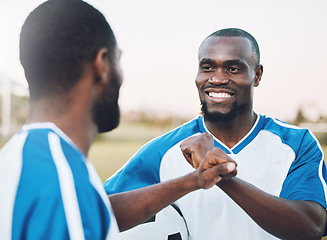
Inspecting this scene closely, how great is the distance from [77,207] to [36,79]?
53 cm

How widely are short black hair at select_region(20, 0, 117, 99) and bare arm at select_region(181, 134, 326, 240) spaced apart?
76 centimetres

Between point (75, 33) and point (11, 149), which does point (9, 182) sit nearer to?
point (11, 149)

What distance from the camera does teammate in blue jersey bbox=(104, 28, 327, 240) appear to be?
7.93ft

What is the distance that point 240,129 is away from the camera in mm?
2689

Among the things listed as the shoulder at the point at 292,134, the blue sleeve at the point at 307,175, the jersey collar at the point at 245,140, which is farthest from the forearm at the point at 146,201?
the shoulder at the point at 292,134

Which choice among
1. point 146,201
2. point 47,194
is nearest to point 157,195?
point 146,201

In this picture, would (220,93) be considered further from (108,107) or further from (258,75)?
(108,107)

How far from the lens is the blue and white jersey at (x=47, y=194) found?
1171 millimetres

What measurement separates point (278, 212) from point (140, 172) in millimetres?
960

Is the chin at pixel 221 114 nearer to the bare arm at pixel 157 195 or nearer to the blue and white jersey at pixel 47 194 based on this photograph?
the bare arm at pixel 157 195

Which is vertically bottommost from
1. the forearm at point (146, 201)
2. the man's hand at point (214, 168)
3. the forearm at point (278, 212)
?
the forearm at point (278, 212)

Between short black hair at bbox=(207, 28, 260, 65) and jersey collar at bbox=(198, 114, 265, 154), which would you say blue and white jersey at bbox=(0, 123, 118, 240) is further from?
short black hair at bbox=(207, 28, 260, 65)

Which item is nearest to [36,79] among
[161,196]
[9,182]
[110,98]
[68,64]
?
[68,64]

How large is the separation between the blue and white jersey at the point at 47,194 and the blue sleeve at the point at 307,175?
137cm
